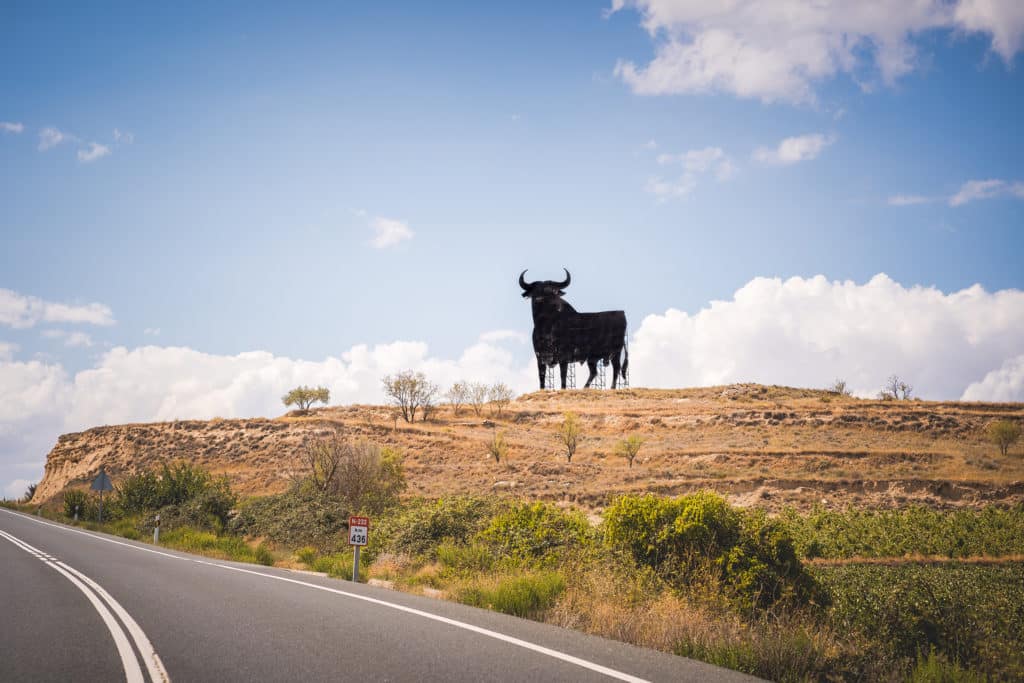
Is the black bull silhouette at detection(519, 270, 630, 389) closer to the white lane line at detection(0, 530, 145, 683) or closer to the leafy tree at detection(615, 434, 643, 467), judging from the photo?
the leafy tree at detection(615, 434, 643, 467)

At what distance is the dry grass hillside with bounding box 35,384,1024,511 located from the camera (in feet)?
107

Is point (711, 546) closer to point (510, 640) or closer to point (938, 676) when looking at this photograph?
point (938, 676)

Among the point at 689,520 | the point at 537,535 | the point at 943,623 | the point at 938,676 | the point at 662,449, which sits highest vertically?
the point at 662,449

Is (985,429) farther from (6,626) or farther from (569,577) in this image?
(6,626)

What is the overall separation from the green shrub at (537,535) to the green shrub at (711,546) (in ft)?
3.53

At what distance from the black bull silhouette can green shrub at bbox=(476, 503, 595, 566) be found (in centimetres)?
4912

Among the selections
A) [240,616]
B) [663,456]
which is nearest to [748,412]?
[663,456]

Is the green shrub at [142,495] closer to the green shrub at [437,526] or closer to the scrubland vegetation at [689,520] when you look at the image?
the scrubland vegetation at [689,520]

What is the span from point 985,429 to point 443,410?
43.0 metres

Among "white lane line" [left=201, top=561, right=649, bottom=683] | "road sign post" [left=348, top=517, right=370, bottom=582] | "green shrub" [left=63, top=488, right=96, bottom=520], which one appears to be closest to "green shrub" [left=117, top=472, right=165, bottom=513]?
"green shrub" [left=63, top=488, right=96, bottom=520]

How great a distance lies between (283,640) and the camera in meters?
6.57

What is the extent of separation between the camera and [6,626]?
746 cm

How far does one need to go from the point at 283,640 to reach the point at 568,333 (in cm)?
5689

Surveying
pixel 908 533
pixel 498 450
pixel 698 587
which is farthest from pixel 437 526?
pixel 498 450
